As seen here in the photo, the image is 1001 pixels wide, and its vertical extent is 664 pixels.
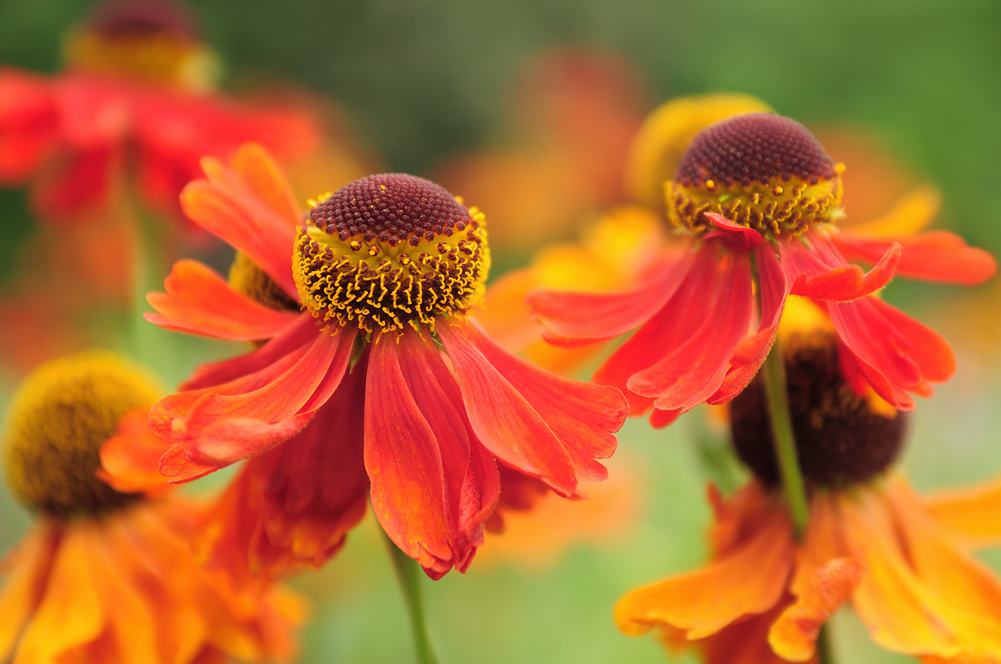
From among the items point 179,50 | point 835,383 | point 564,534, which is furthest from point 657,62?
point 835,383

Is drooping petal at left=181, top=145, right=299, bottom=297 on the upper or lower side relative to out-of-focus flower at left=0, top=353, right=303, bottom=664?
upper

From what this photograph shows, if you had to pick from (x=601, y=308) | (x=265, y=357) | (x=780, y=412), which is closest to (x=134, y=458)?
(x=265, y=357)

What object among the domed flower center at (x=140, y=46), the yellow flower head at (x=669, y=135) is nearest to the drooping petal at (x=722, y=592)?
the yellow flower head at (x=669, y=135)

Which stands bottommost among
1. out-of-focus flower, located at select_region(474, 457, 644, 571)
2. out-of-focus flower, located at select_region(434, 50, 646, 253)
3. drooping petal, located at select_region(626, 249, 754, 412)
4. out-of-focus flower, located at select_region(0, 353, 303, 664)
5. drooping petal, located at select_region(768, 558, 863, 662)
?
out-of-focus flower, located at select_region(434, 50, 646, 253)

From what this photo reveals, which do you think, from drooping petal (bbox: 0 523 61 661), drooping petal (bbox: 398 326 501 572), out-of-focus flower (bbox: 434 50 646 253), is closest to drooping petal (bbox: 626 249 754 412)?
drooping petal (bbox: 398 326 501 572)

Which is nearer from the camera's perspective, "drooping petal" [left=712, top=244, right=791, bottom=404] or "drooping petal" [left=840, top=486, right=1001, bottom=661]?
"drooping petal" [left=712, top=244, right=791, bottom=404]

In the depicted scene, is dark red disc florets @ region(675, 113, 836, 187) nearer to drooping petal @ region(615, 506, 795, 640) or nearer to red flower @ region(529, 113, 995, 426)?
red flower @ region(529, 113, 995, 426)

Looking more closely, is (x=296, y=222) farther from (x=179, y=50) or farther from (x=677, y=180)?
(x=179, y=50)
